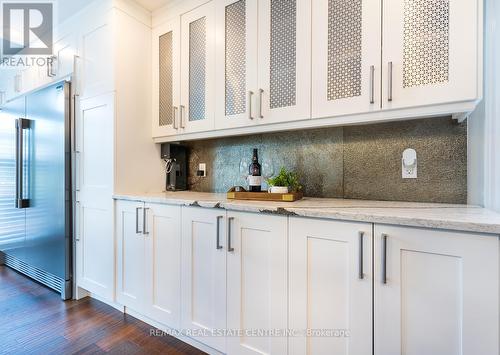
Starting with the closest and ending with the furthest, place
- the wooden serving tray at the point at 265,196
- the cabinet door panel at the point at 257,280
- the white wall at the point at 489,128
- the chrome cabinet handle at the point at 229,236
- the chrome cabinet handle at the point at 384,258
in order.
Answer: the chrome cabinet handle at the point at 384,258 → the white wall at the point at 489,128 → the cabinet door panel at the point at 257,280 → the chrome cabinet handle at the point at 229,236 → the wooden serving tray at the point at 265,196

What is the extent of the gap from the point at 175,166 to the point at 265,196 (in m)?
1.06

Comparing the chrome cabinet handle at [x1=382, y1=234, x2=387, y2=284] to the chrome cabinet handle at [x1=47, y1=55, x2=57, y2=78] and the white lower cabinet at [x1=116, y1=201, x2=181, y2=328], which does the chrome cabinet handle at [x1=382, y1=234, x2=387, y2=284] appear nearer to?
the white lower cabinet at [x1=116, y1=201, x2=181, y2=328]

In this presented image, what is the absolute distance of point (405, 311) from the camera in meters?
0.95

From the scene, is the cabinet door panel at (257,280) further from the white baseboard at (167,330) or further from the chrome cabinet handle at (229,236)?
the white baseboard at (167,330)

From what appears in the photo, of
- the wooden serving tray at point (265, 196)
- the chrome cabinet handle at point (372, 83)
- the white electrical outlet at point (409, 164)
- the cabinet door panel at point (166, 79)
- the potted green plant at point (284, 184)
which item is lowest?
the wooden serving tray at point (265, 196)

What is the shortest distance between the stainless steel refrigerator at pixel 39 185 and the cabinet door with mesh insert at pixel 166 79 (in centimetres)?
76

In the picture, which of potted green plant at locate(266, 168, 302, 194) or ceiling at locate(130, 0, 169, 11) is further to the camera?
ceiling at locate(130, 0, 169, 11)

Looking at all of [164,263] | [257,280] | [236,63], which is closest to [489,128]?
[257,280]

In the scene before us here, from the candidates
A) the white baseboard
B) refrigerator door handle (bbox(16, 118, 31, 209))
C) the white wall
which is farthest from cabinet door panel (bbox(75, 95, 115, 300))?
the white wall

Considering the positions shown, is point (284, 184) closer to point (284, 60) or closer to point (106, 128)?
point (284, 60)

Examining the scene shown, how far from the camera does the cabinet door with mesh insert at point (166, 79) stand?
196cm

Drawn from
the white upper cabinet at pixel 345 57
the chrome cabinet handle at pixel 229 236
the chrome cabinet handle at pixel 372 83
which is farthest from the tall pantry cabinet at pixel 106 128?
the chrome cabinet handle at pixel 372 83

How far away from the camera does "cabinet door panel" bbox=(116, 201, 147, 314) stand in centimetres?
175
